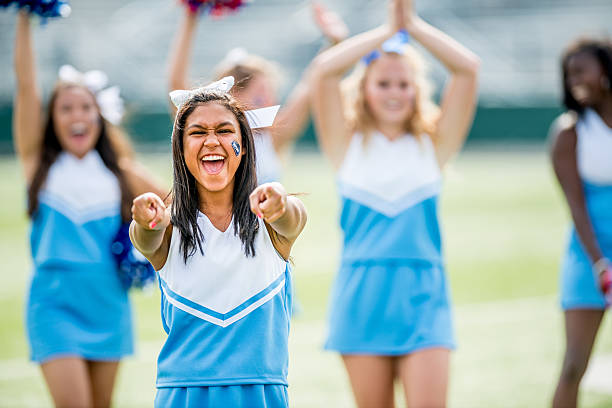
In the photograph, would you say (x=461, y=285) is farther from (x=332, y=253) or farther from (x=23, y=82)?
(x=23, y=82)

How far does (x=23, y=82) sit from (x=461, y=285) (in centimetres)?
636

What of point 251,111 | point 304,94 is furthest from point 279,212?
point 304,94

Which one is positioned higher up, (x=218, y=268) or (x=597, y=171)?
(x=597, y=171)

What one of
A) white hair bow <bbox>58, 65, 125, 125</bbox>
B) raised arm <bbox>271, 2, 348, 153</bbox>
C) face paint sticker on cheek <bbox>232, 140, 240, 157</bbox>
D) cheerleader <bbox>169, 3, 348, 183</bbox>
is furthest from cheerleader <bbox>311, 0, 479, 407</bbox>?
face paint sticker on cheek <bbox>232, 140, 240, 157</bbox>

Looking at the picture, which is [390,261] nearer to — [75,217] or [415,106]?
[415,106]

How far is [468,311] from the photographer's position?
8.24 metres

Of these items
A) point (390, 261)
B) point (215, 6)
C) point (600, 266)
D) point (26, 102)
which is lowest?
point (600, 266)

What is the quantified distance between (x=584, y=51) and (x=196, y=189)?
2437mm

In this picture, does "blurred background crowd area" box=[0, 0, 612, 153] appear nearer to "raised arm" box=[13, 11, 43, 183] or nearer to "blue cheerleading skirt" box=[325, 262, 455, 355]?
"raised arm" box=[13, 11, 43, 183]

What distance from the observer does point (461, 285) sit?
9.56 m

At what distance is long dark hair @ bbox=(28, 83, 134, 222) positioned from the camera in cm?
416

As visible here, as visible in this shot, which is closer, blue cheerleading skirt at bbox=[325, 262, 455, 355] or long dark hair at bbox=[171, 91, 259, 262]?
long dark hair at bbox=[171, 91, 259, 262]

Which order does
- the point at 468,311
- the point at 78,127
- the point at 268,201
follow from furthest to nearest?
1. the point at 468,311
2. the point at 78,127
3. the point at 268,201

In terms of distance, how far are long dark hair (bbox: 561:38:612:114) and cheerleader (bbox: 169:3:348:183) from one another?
1143 millimetres
